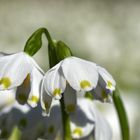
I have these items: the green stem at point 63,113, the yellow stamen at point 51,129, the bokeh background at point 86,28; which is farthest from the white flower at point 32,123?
the bokeh background at point 86,28

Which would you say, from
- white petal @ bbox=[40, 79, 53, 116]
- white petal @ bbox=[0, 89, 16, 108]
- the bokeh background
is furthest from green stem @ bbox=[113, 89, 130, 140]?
the bokeh background

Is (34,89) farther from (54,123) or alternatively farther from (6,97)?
(6,97)

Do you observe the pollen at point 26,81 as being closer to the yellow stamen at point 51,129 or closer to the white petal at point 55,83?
the white petal at point 55,83

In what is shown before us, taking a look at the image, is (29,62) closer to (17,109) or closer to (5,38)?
(17,109)

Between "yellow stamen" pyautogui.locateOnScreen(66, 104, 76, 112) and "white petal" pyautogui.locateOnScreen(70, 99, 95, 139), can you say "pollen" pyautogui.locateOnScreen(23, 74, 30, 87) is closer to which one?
"yellow stamen" pyautogui.locateOnScreen(66, 104, 76, 112)

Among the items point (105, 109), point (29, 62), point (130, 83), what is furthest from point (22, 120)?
point (130, 83)

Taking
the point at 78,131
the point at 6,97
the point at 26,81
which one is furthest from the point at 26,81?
the point at 6,97

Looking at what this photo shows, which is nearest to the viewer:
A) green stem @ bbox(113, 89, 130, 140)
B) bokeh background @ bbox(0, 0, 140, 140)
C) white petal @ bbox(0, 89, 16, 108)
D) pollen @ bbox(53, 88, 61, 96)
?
→ pollen @ bbox(53, 88, 61, 96)
